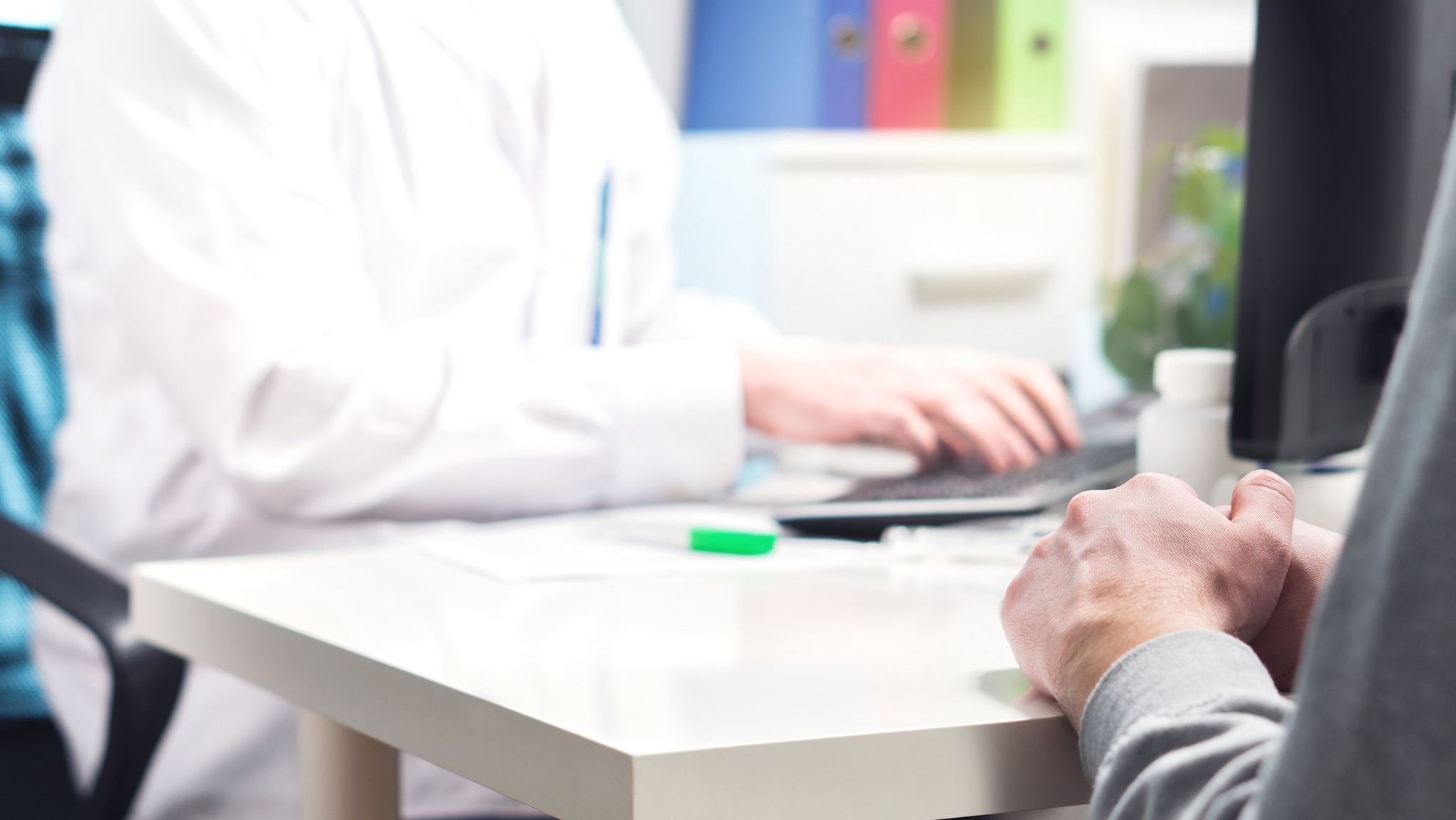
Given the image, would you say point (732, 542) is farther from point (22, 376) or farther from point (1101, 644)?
point (22, 376)

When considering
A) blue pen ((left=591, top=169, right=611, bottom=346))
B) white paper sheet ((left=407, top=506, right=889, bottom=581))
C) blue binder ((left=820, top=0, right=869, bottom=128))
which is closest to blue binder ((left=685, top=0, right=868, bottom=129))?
blue binder ((left=820, top=0, right=869, bottom=128))

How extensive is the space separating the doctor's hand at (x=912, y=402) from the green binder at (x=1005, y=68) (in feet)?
3.10

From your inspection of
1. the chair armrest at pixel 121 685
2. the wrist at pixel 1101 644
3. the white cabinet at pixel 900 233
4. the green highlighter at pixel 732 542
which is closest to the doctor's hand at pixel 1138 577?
the wrist at pixel 1101 644

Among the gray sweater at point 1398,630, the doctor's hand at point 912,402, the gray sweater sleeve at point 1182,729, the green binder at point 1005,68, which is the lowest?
the doctor's hand at point 912,402

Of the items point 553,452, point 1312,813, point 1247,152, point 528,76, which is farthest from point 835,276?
point 1312,813

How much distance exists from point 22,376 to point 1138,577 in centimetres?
86

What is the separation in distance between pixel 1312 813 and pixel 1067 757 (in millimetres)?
133

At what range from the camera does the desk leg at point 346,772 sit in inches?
21.3

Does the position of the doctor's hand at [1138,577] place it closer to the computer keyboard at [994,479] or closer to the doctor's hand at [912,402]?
the computer keyboard at [994,479]

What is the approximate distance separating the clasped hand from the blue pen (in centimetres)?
62

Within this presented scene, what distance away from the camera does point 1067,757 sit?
38cm

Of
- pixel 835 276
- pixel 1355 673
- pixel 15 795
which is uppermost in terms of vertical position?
pixel 1355 673

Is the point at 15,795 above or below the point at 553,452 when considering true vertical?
below

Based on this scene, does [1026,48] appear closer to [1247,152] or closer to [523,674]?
[1247,152]
